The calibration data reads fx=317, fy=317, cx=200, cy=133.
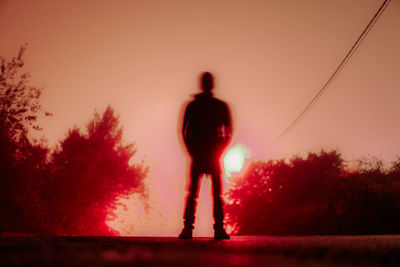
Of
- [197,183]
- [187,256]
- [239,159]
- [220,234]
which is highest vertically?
[239,159]

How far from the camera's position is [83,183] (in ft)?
82.6

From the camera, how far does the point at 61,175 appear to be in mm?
24672

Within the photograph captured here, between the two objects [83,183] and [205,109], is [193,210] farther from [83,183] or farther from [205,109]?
[83,183]

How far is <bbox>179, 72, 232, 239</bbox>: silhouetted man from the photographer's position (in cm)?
452

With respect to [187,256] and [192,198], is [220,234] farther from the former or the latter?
[187,256]

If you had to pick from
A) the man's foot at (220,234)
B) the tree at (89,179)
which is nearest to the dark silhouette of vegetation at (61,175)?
the tree at (89,179)

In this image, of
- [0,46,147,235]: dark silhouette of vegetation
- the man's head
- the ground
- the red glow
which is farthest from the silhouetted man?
the red glow

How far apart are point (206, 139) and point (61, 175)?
23023mm

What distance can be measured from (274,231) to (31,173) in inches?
712

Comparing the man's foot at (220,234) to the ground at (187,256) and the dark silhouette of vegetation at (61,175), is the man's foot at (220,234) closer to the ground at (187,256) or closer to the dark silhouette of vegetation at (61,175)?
the ground at (187,256)

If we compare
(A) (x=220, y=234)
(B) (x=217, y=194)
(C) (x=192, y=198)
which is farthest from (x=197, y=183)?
(A) (x=220, y=234)

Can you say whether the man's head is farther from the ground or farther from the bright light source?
the bright light source

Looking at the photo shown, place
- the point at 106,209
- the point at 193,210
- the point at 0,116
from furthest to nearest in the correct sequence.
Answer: the point at 106,209 < the point at 0,116 < the point at 193,210

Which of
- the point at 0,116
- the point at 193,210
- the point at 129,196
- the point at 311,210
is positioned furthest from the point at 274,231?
the point at 193,210
